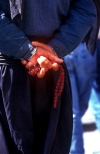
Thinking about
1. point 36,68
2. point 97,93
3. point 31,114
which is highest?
point 36,68

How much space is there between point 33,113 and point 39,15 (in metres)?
0.49

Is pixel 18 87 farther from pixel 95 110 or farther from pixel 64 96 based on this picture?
pixel 95 110

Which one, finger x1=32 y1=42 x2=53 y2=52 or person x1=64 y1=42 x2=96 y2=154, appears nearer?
finger x1=32 y1=42 x2=53 y2=52

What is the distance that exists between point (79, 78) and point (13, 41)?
1708 millimetres

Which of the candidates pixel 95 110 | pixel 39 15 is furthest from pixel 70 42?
pixel 95 110

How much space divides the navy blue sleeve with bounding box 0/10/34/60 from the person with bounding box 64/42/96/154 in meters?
1.42

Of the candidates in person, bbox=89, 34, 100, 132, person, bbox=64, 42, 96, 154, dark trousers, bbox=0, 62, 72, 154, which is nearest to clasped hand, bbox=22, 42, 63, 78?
dark trousers, bbox=0, 62, 72, 154

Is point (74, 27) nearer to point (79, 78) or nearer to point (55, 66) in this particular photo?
point (55, 66)

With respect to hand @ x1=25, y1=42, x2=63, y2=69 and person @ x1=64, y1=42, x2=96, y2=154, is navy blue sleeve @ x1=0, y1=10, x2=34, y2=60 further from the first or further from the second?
person @ x1=64, y1=42, x2=96, y2=154

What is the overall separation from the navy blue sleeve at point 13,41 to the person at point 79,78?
1.42 meters

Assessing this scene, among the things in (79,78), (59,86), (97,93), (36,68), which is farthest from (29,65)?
(97,93)

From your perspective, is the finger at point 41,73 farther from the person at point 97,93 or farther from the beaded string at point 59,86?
the person at point 97,93

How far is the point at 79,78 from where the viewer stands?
3.45 metres

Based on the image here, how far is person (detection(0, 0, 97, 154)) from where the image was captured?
1.82 m
